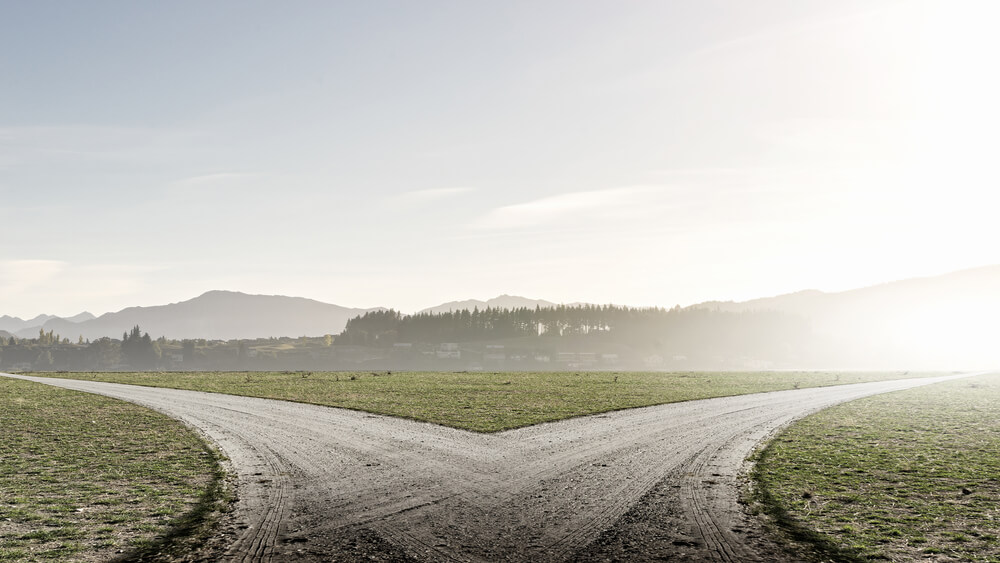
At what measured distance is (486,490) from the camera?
13625mm

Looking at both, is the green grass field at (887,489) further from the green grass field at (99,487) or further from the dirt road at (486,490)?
the green grass field at (99,487)

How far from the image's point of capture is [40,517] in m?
11.2

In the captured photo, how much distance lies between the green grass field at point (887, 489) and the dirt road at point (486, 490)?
1216mm

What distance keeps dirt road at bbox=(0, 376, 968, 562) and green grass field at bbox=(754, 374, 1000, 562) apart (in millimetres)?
1216

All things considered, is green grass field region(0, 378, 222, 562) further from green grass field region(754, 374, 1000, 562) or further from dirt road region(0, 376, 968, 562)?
green grass field region(754, 374, 1000, 562)

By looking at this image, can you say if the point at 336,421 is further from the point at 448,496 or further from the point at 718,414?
the point at 718,414

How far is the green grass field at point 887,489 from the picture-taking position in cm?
1005

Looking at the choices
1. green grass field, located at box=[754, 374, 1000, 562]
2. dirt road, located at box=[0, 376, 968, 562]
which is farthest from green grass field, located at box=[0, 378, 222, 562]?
green grass field, located at box=[754, 374, 1000, 562]

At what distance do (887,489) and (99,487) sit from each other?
718 inches

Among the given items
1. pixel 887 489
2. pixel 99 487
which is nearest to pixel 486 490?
pixel 99 487

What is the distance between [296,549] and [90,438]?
53.8 ft

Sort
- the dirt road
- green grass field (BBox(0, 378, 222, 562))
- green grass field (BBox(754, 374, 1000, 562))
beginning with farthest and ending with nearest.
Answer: green grass field (BBox(754, 374, 1000, 562))
green grass field (BBox(0, 378, 222, 562))
the dirt road

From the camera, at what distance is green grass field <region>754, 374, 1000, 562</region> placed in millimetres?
10047

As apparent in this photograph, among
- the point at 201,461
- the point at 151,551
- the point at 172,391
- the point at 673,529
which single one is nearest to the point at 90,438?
the point at 201,461
